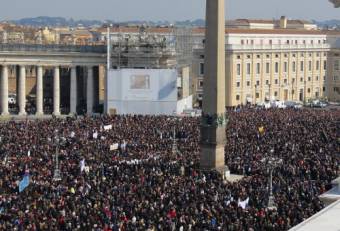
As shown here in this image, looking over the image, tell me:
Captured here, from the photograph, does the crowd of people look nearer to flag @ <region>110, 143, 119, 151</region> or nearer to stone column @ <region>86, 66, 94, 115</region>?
flag @ <region>110, 143, 119, 151</region>

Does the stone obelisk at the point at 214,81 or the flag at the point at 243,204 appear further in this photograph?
the stone obelisk at the point at 214,81

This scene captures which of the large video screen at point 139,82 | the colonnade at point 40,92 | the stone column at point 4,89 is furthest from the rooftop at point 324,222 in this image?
the stone column at point 4,89

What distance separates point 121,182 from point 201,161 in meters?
5.35

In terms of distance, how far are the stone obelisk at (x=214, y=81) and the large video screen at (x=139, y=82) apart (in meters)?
30.6

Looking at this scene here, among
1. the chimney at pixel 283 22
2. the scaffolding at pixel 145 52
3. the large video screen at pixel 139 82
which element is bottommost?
the large video screen at pixel 139 82

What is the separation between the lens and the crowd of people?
22.6m

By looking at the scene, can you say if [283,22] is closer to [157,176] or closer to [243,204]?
[157,176]

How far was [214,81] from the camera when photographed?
32406 mm

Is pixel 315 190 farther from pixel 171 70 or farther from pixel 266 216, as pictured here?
pixel 171 70

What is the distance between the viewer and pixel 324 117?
53406mm

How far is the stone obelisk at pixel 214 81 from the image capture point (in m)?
32.3

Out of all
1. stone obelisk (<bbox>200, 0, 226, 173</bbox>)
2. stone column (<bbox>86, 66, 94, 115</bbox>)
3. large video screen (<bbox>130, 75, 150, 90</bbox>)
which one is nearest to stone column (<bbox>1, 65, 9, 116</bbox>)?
stone column (<bbox>86, 66, 94, 115</bbox>)

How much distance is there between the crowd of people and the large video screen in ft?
42.9

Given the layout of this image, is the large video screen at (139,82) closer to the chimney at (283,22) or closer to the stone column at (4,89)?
the stone column at (4,89)
